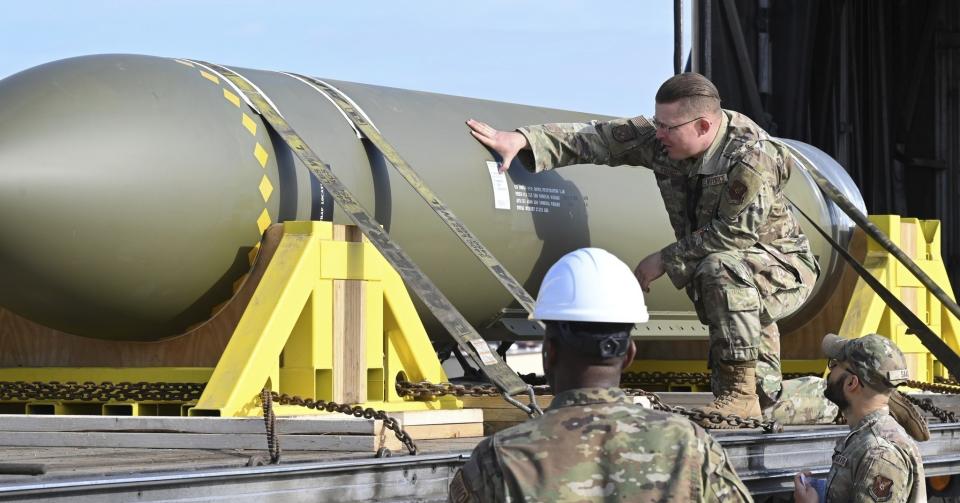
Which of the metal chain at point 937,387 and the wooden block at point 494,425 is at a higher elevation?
the metal chain at point 937,387

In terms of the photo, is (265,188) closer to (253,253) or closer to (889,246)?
(253,253)

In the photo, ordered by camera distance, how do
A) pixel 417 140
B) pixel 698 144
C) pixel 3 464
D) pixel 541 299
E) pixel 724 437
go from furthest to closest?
pixel 417 140
pixel 698 144
pixel 724 437
pixel 3 464
pixel 541 299

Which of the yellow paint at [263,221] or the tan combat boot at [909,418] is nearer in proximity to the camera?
the tan combat boot at [909,418]

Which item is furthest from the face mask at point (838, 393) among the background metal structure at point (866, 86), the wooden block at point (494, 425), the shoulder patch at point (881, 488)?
the background metal structure at point (866, 86)

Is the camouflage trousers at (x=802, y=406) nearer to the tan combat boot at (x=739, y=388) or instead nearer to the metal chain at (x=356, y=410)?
the tan combat boot at (x=739, y=388)

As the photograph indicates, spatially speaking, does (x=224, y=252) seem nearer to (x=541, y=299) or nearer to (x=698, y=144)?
(x=698, y=144)

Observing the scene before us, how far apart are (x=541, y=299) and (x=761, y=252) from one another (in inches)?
126

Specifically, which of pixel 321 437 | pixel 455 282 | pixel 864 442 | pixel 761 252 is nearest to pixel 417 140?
pixel 455 282

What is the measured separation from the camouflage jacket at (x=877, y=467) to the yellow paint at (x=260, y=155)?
7.88 feet

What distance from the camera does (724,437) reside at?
4660mm

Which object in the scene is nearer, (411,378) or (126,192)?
(126,192)

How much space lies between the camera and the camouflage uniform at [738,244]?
5.25 meters

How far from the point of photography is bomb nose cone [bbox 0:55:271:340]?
4.90m

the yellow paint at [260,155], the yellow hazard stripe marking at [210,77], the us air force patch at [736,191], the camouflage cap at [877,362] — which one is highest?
the yellow hazard stripe marking at [210,77]
